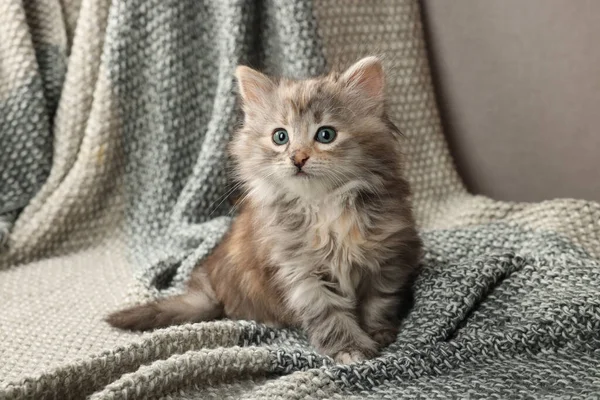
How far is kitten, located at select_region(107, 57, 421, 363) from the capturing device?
1239 mm

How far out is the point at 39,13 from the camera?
1.84 metres

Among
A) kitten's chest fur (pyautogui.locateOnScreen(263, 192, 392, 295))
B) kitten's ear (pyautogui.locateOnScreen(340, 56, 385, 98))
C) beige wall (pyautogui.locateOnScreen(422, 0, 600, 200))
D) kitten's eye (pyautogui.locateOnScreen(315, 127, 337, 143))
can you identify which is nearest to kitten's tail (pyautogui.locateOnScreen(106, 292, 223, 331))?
kitten's chest fur (pyautogui.locateOnScreen(263, 192, 392, 295))

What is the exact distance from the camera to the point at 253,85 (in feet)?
4.49

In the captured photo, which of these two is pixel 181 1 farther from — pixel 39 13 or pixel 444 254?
pixel 444 254

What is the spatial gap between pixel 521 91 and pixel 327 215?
68cm

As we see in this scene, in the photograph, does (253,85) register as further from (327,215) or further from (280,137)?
(327,215)

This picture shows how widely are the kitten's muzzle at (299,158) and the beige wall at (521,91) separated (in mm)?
704

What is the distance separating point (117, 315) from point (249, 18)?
2.66 feet

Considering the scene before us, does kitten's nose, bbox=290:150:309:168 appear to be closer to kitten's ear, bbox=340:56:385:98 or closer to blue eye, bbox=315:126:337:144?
blue eye, bbox=315:126:337:144

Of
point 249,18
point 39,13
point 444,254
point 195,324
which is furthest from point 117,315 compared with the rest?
point 39,13

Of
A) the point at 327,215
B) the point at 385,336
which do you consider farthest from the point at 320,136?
the point at 385,336

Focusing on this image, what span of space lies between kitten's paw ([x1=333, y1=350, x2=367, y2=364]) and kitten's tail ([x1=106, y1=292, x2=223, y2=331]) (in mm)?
323

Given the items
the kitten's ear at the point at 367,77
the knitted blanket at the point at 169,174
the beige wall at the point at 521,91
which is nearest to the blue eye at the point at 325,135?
the kitten's ear at the point at 367,77

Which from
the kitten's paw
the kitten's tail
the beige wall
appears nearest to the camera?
the kitten's paw
